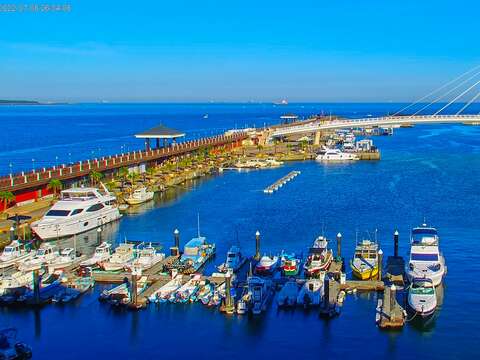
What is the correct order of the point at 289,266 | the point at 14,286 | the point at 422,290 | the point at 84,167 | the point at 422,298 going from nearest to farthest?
the point at 422,298 < the point at 422,290 < the point at 14,286 < the point at 289,266 < the point at 84,167

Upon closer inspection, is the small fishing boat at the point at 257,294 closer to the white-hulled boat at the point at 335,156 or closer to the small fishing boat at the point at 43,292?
the small fishing boat at the point at 43,292

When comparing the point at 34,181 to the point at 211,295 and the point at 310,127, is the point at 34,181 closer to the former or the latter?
the point at 211,295

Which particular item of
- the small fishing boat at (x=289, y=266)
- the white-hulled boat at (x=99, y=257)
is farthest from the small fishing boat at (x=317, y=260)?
the white-hulled boat at (x=99, y=257)

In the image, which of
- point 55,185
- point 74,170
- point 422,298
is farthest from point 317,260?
point 74,170

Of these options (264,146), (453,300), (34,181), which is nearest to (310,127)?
(264,146)

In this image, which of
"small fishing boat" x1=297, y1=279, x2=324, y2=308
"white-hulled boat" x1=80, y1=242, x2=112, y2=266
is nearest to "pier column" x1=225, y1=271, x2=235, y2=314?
"small fishing boat" x1=297, y1=279, x2=324, y2=308

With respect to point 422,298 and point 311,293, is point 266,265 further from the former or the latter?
point 422,298
